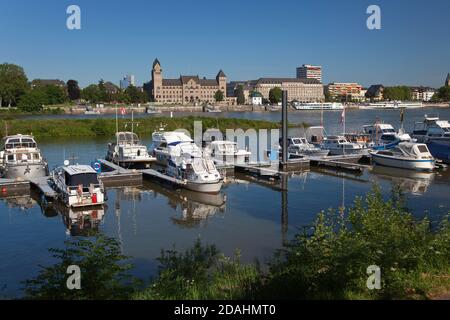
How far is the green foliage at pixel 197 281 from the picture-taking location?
312 inches

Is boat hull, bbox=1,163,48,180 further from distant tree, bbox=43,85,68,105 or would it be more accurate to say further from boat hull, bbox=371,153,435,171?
distant tree, bbox=43,85,68,105

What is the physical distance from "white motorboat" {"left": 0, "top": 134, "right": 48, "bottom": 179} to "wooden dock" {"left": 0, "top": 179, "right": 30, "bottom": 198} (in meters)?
2.51

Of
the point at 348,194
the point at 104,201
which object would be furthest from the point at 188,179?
the point at 348,194

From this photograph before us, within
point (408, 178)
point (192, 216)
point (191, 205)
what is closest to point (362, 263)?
point (192, 216)

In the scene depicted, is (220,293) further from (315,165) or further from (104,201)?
(315,165)

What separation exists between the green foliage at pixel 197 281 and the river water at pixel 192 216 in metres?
2.94

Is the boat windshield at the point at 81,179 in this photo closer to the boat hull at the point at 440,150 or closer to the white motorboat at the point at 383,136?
the white motorboat at the point at 383,136

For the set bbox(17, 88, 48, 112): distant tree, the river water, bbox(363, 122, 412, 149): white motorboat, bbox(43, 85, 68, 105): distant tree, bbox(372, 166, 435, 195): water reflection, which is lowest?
the river water

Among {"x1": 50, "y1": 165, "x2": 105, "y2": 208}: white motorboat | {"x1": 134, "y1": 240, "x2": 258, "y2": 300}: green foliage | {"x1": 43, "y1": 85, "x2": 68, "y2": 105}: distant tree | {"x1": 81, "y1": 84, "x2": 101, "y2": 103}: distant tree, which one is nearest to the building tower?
{"x1": 81, "y1": 84, "x2": 101, "y2": 103}: distant tree

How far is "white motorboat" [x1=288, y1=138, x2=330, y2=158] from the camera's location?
35500 millimetres

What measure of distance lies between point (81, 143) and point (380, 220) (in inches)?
1787

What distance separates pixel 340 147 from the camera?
36719 millimetres

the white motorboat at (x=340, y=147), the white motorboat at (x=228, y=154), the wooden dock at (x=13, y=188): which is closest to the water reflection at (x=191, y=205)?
the wooden dock at (x=13, y=188)

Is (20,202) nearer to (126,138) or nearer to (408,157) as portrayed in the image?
(126,138)
